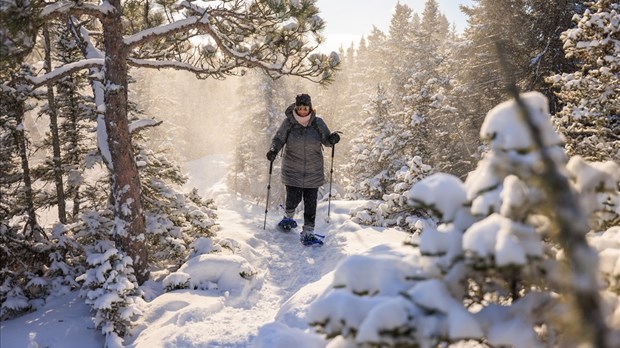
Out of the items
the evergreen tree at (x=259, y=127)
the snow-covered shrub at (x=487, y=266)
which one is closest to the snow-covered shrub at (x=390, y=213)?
the snow-covered shrub at (x=487, y=266)

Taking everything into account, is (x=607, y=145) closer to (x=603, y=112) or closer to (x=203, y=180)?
(x=603, y=112)

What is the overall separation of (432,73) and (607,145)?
19.5 m

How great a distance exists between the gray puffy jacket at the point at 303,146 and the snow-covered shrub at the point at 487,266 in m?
6.08

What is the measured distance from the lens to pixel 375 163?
836 inches

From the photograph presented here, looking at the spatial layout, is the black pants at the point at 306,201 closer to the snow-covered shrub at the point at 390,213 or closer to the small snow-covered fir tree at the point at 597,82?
the snow-covered shrub at the point at 390,213

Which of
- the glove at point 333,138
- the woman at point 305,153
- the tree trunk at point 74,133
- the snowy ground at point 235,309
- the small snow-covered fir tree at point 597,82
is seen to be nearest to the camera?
the snowy ground at point 235,309

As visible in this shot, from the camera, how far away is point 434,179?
2.13 metres

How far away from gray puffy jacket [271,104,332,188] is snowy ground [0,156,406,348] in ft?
4.91

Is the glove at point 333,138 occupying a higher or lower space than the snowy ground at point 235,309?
higher

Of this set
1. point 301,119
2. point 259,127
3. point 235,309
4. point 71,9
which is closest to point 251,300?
point 235,309

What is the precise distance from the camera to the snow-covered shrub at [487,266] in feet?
5.60

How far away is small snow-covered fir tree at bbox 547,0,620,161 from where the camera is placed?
7.56m

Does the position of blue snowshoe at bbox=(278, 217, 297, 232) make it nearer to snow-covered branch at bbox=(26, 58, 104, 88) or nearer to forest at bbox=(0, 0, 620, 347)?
forest at bbox=(0, 0, 620, 347)

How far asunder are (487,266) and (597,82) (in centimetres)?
867
